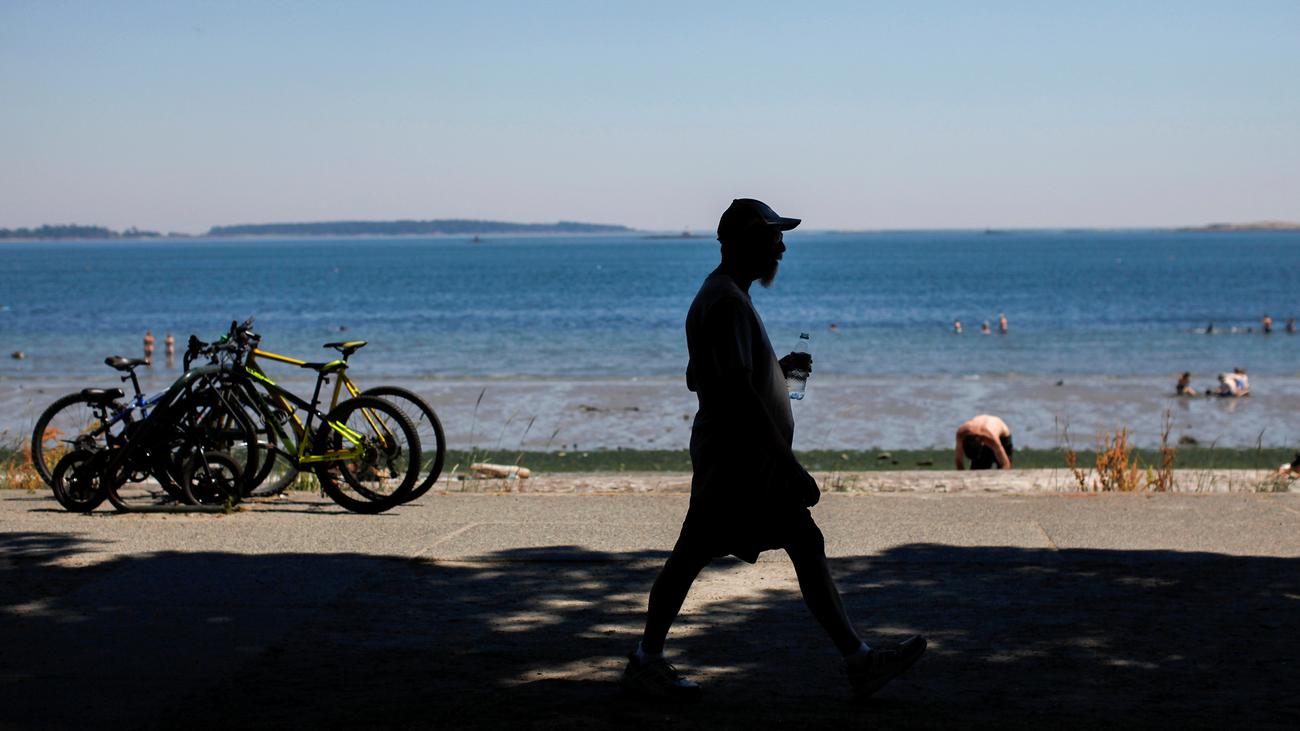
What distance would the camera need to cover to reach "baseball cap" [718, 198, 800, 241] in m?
4.70

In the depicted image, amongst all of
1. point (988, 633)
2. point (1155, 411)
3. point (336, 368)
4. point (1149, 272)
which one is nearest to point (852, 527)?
point (988, 633)

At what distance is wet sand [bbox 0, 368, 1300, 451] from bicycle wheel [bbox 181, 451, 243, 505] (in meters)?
8.48

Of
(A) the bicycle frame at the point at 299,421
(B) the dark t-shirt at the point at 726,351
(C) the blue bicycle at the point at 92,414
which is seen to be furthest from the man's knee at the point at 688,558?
(C) the blue bicycle at the point at 92,414

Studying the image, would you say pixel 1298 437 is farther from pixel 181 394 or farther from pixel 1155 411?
pixel 181 394

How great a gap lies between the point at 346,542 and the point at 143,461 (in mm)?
2064

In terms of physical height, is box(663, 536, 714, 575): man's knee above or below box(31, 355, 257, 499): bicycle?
above

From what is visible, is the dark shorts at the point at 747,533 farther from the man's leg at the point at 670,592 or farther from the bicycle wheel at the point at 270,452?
the bicycle wheel at the point at 270,452

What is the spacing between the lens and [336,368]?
29.4ft

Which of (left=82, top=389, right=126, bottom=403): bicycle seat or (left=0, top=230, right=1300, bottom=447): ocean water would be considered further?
(left=0, top=230, right=1300, bottom=447): ocean water

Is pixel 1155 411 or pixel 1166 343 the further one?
pixel 1166 343

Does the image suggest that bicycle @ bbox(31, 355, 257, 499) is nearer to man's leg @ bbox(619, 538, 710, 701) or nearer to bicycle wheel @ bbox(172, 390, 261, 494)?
bicycle wheel @ bbox(172, 390, 261, 494)

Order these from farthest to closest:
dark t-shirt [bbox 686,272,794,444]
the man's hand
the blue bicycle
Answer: the blue bicycle
the man's hand
dark t-shirt [bbox 686,272,794,444]

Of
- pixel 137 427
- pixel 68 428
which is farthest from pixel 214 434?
pixel 68 428

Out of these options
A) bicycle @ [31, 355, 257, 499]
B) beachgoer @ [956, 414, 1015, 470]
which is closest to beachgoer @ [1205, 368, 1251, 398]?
beachgoer @ [956, 414, 1015, 470]
